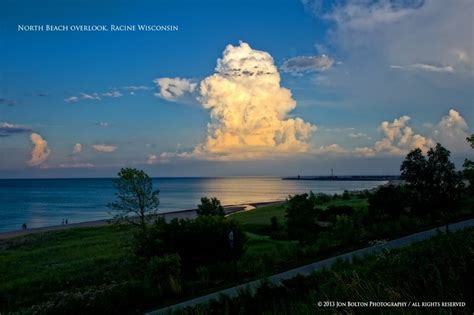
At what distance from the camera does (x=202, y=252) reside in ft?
52.9

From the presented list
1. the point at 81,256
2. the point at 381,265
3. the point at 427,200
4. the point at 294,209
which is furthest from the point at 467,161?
the point at 81,256

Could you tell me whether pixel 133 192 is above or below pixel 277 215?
above

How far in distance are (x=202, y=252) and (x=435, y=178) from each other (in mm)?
10990

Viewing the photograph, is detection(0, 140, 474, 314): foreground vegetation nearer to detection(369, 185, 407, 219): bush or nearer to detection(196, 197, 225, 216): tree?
detection(369, 185, 407, 219): bush

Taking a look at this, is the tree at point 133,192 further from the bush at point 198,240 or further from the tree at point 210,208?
the bush at point 198,240

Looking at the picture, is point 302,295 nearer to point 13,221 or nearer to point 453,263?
point 453,263

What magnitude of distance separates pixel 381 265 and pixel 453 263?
1.96m

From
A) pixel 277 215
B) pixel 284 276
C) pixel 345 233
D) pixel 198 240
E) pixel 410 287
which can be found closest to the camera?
pixel 410 287

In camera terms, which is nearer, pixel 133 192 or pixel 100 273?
pixel 100 273

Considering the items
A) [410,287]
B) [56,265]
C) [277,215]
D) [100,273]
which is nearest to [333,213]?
[277,215]

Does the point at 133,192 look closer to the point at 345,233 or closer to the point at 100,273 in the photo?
the point at 100,273

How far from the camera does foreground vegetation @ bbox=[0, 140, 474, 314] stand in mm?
11859

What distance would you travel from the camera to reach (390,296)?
5074mm

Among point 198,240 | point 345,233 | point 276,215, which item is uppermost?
point 198,240
